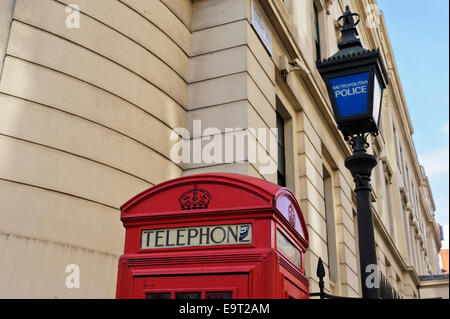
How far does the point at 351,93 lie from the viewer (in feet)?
17.5

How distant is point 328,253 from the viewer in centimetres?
1556

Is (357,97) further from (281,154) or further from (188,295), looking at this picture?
(281,154)

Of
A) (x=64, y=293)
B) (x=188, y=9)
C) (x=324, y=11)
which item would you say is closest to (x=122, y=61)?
(x=188, y=9)

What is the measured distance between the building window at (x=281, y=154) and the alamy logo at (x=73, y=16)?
6099 mm

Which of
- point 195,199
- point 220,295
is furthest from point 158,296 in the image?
point 195,199

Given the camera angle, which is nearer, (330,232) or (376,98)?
(376,98)

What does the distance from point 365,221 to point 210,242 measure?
70.0 inches

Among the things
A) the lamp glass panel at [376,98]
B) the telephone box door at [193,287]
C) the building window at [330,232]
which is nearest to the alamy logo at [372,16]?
the building window at [330,232]

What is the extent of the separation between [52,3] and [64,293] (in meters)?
4.11

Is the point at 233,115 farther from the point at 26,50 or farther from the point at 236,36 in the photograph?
the point at 26,50

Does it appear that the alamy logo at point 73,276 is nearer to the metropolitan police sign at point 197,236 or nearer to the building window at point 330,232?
the metropolitan police sign at point 197,236

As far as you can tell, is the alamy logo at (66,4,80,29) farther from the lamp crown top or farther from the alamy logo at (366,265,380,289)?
the alamy logo at (366,265,380,289)

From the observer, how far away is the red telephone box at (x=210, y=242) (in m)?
3.48

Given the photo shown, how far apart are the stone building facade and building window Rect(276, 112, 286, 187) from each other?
30 mm
